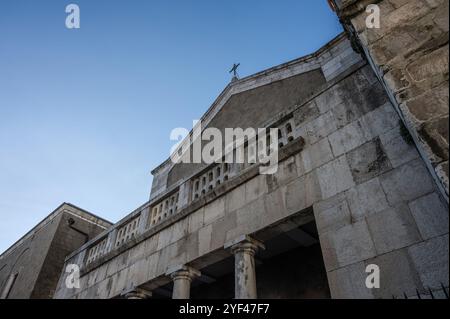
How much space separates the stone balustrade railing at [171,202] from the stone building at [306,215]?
3 centimetres

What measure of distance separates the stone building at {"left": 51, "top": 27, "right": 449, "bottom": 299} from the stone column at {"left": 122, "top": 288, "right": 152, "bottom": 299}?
Result: 0.09ft

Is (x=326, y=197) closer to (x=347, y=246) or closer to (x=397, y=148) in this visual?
(x=347, y=246)

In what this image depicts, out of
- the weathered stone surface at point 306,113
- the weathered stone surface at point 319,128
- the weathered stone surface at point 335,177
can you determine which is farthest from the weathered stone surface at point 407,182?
the weathered stone surface at point 306,113

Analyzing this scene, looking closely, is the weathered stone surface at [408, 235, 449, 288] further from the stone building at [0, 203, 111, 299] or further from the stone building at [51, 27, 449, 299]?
the stone building at [0, 203, 111, 299]

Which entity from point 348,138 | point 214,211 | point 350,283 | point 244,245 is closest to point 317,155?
point 348,138

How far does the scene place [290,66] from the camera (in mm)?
8891

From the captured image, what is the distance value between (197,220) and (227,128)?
394 cm

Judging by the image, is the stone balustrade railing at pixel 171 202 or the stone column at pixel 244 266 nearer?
the stone column at pixel 244 266

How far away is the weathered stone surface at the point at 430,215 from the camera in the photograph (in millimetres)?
3464

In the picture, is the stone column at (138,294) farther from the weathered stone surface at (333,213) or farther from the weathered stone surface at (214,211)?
the weathered stone surface at (333,213)

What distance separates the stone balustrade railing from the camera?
6398 millimetres

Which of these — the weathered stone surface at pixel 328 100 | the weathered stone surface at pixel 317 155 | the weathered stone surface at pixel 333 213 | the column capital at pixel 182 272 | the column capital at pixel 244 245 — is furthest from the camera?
the column capital at pixel 182 272
